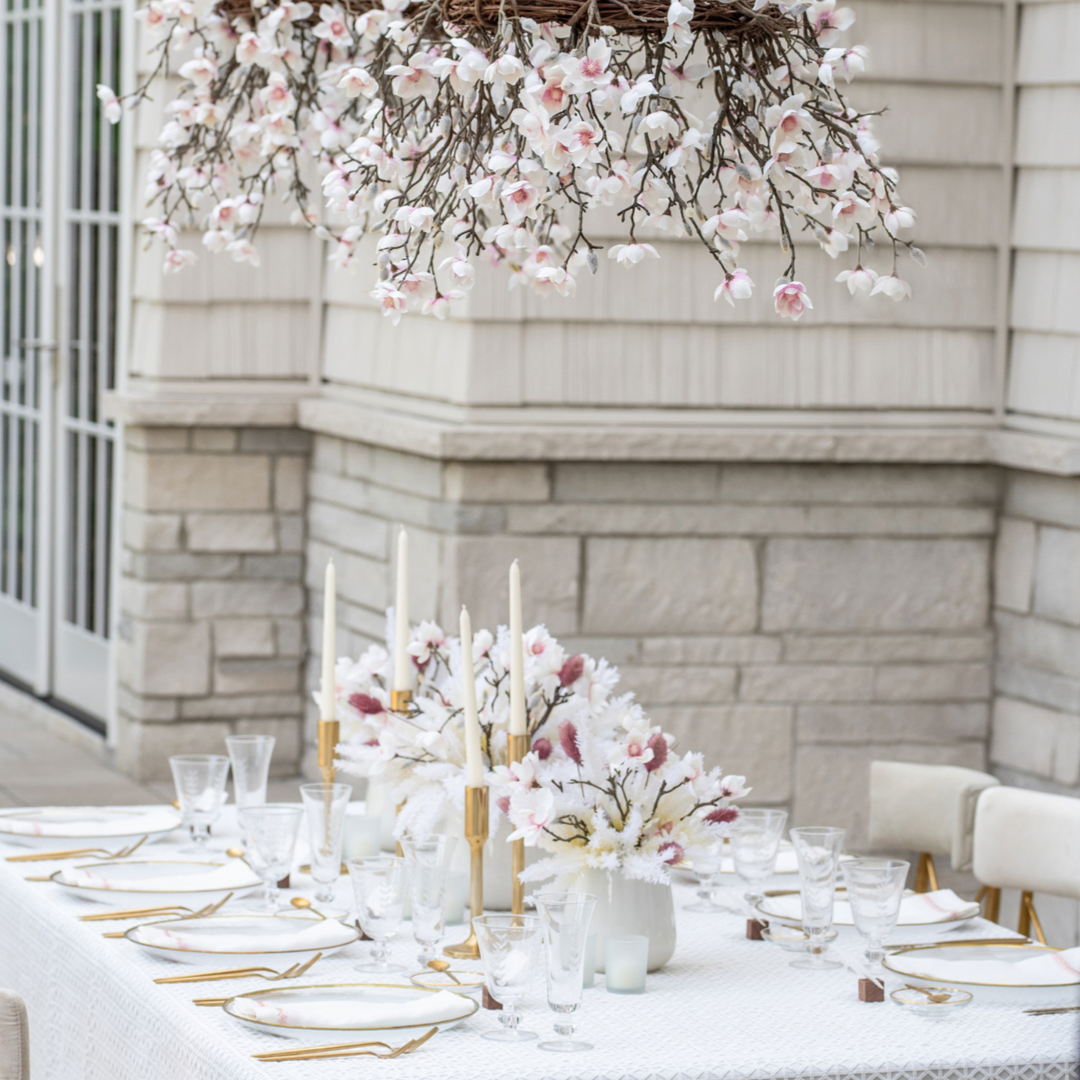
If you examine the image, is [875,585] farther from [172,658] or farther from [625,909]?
[625,909]

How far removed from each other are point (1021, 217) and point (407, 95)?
2814 mm


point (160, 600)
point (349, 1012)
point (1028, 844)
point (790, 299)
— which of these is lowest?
point (160, 600)

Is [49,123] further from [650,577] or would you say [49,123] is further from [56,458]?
[650,577]

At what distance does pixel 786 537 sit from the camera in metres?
4.56

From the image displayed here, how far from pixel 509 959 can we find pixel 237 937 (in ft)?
1.47

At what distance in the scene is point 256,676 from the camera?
5395 mm

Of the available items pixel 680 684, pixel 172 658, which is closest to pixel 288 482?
pixel 172 658

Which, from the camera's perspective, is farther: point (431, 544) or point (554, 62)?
point (431, 544)

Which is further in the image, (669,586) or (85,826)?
(669,586)

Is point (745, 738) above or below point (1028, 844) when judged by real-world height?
below

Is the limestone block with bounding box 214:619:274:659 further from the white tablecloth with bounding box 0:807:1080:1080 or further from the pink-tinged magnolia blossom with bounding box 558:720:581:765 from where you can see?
the pink-tinged magnolia blossom with bounding box 558:720:581:765

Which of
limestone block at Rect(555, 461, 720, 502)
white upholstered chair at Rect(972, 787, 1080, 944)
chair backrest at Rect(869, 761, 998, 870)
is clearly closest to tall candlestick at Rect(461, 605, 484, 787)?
white upholstered chair at Rect(972, 787, 1080, 944)

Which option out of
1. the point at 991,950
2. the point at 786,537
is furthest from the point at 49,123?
the point at 991,950

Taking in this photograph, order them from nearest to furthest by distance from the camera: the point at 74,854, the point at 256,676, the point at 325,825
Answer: the point at 325,825
the point at 74,854
the point at 256,676
